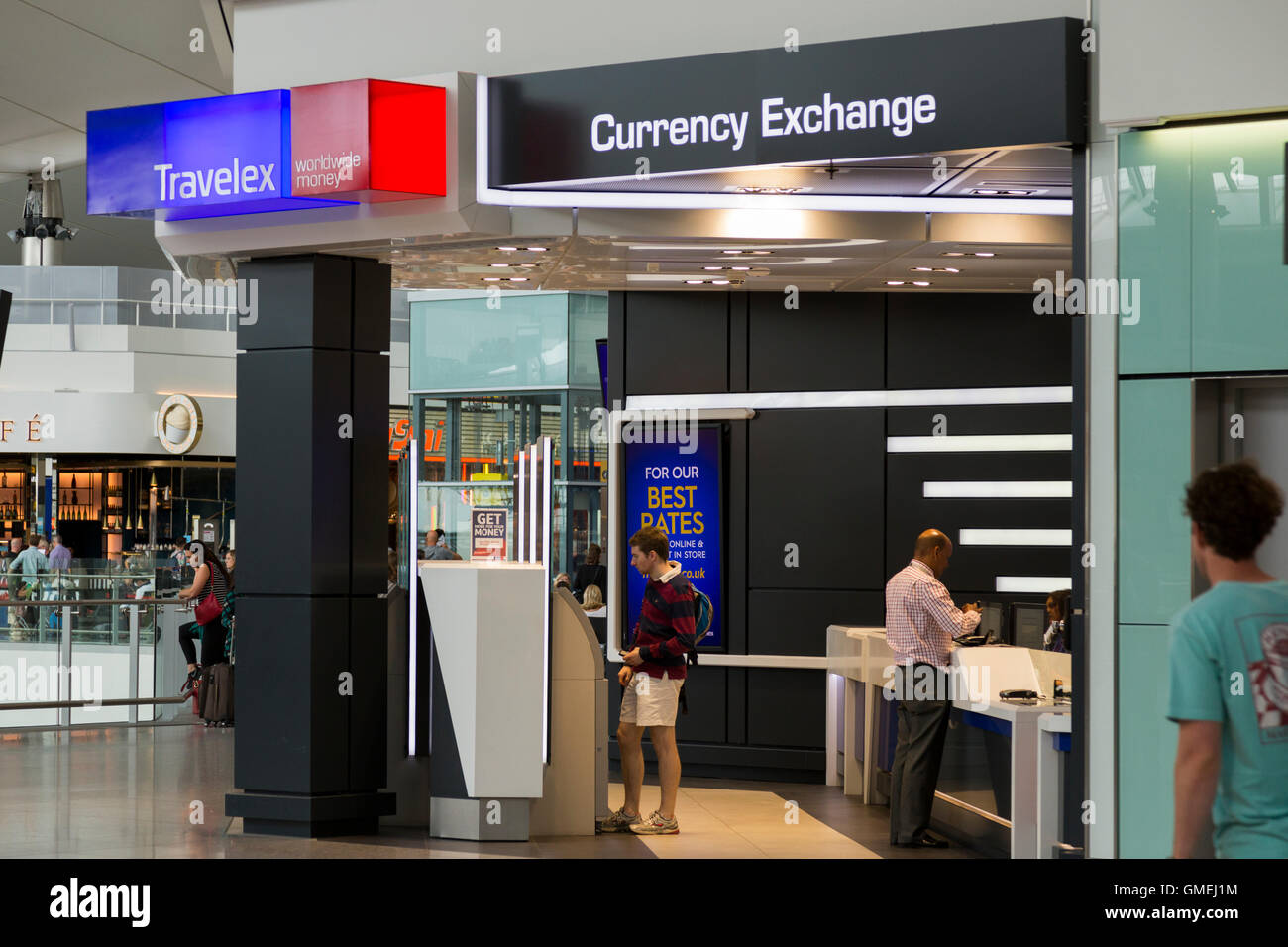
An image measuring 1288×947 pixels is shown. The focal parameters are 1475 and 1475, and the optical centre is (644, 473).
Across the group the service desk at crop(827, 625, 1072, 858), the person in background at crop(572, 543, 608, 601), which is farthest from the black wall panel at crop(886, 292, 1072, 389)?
the person in background at crop(572, 543, 608, 601)

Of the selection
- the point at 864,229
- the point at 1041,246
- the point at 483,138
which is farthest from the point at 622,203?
the point at 1041,246

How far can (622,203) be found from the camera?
7.27 m

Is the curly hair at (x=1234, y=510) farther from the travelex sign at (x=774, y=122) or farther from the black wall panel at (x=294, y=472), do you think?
the black wall panel at (x=294, y=472)

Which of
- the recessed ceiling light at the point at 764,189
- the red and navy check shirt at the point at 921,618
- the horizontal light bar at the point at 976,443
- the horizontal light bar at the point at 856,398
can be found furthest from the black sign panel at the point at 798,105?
the horizontal light bar at the point at 976,443

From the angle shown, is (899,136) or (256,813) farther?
(256,813)

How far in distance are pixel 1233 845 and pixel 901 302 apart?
7643 millimetres

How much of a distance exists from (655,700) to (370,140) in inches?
128

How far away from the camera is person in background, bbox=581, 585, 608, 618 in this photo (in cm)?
1235

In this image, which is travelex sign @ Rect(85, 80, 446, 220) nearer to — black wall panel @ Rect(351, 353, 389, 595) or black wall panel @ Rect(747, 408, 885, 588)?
black wall panel @ Rect(351, 353, 389, 595)

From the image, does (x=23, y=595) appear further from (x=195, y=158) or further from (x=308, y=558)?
(x=195, y=158)

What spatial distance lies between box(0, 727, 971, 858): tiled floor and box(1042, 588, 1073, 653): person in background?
1.17m
